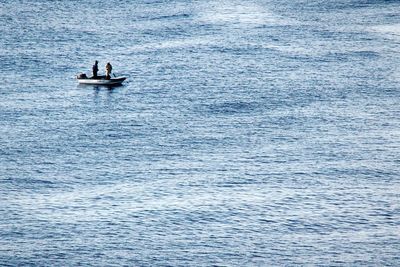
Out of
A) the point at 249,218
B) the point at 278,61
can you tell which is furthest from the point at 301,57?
the point at 249,218

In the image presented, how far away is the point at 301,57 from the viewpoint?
165 m

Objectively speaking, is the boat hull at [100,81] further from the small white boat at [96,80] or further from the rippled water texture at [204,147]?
the rippled water texture at [204,147]

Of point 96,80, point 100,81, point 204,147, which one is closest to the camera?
point 204,147

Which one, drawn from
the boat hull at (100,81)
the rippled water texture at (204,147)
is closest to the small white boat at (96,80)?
the boat hull at (100,81)

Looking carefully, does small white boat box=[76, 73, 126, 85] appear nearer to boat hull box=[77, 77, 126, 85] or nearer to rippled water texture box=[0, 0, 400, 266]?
boat hull box=[77, 77, 126, 85]

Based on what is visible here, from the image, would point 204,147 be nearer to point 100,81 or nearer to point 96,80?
point 100,81

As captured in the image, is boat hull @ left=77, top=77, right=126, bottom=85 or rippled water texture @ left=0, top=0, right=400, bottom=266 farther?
boat hull @ left=77, top=77, right=126, bottom=85

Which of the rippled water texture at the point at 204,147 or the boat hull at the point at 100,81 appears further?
the boat hull at the point at 100,81

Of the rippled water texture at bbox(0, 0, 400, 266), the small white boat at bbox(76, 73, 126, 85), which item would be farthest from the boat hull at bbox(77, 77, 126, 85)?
the rippled water texture at bbox(0, 0, 400, 266)

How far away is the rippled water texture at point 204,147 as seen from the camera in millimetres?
98500

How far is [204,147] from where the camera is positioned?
123 metres

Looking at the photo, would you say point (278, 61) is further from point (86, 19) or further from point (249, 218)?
point (249, 218)

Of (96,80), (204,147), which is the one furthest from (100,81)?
(204,147)

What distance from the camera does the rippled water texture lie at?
3878 inches
